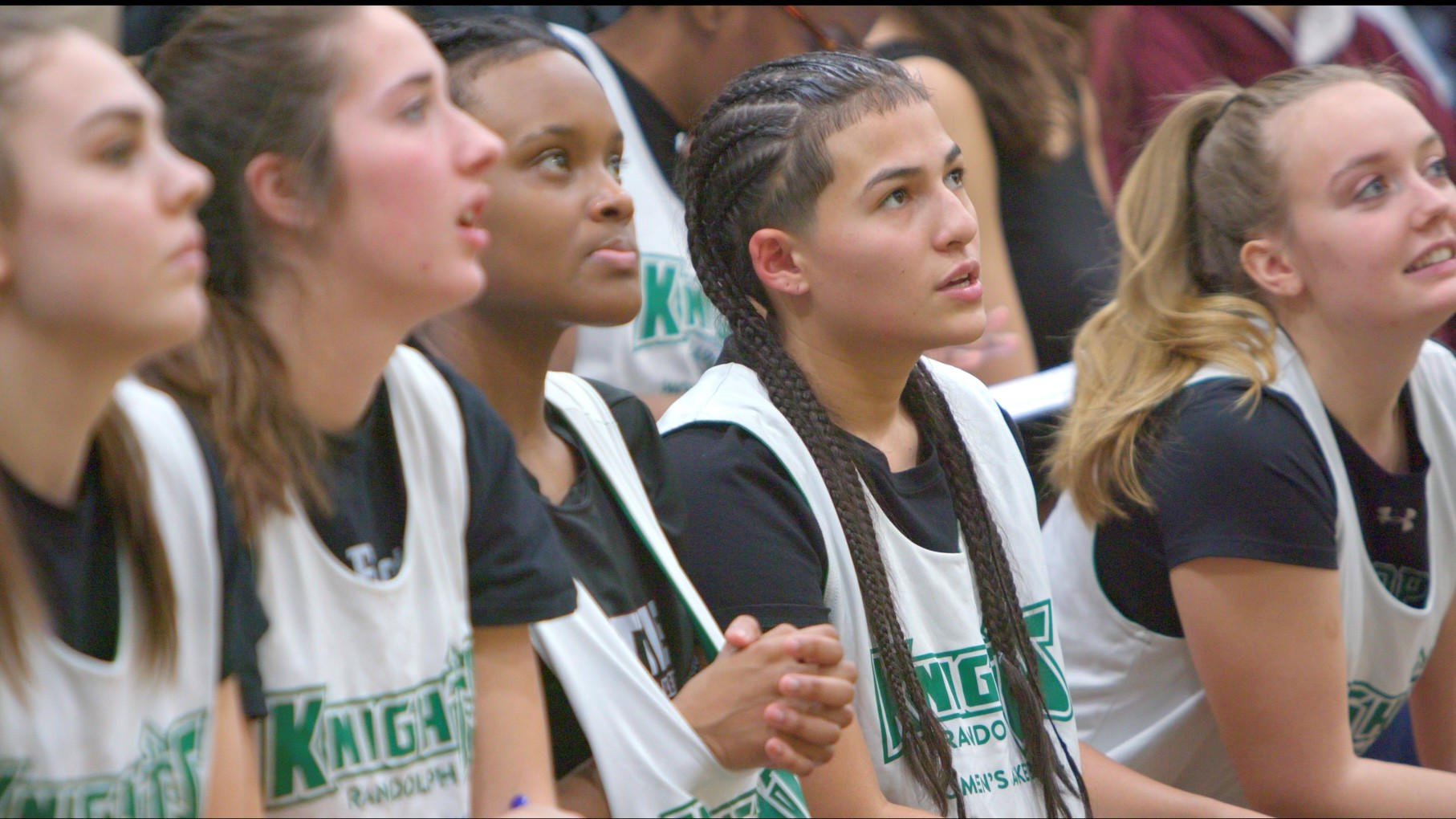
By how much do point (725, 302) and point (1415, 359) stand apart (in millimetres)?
1078

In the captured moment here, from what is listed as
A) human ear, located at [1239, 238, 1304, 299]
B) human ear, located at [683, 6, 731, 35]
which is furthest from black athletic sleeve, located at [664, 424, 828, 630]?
human ear, located at [683, 6, 731, 35]

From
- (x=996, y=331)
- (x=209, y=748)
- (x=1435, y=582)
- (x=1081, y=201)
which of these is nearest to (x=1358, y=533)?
(x=1435, y=582)

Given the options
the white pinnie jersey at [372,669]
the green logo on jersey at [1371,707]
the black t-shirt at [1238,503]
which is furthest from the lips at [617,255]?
the green logo on jersey at [1371,707]

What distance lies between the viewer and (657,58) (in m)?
2.80

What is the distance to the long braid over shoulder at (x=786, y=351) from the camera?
1.87 meters

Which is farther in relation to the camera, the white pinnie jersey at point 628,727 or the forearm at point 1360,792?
the forearm at point 1360,792

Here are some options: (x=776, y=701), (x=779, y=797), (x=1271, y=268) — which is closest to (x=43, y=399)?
(x=776, y=701)

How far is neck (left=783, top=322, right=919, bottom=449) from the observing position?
204cm

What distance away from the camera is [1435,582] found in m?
2.33

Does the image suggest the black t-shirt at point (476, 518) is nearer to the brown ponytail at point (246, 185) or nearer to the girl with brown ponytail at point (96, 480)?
the brown ponytail at point (246, 185)

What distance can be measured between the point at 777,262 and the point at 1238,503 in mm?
725

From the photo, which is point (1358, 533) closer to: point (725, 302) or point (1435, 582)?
point (1435, 582)

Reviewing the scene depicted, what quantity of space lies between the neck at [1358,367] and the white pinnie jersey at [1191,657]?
0.12 feet

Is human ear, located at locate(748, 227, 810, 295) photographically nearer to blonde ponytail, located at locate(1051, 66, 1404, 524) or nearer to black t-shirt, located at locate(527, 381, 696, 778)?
black t-shirt, located at locate(527, 381, 696, 778)
